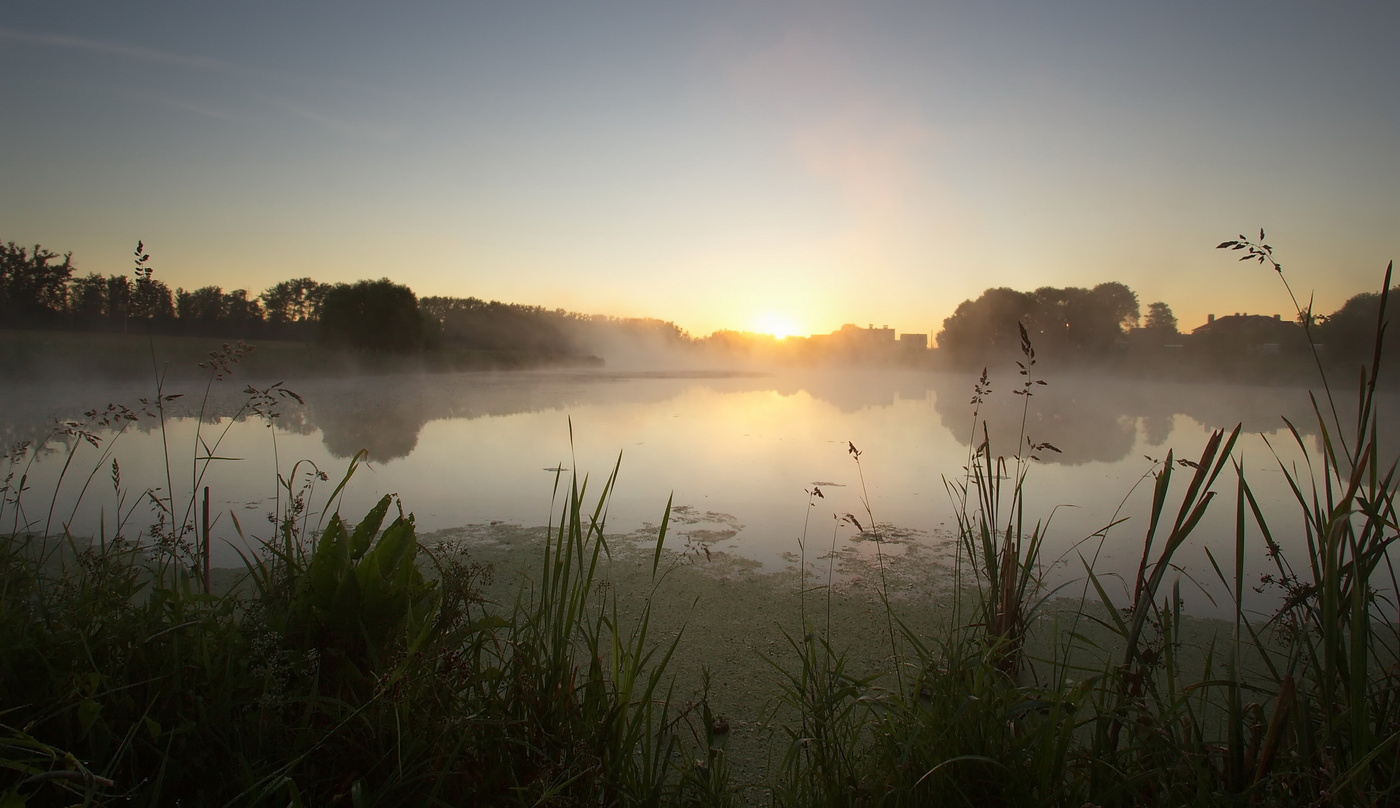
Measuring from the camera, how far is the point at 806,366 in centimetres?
4950

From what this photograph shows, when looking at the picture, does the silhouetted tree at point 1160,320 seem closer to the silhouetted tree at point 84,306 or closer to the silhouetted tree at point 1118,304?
the silhouetted tree at point 1118,304

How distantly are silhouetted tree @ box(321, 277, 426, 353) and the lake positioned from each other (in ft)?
35.8

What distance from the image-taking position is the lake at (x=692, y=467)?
12.4 feet

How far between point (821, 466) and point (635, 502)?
2188 millimetres

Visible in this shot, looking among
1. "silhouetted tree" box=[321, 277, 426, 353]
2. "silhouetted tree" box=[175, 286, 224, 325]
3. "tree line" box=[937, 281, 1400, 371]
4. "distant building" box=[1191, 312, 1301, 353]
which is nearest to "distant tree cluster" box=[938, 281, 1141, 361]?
"tree line" box=[937, 281, 1400, 371]

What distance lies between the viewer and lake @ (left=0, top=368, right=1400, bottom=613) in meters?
3.77

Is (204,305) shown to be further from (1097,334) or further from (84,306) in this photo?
(1097,334)

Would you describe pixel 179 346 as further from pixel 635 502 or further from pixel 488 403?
pixel 635 502

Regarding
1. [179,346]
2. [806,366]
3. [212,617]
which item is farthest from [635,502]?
[806,366]

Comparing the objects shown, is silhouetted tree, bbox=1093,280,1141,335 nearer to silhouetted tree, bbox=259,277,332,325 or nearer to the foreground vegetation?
the foreground vegetation

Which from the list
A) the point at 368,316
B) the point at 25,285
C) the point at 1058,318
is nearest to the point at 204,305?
the point at 368,316

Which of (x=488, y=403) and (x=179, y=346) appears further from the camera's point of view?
(x=179, y=346)

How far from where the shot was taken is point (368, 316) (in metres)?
22.7

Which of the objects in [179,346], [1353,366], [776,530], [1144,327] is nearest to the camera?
[776,530]
